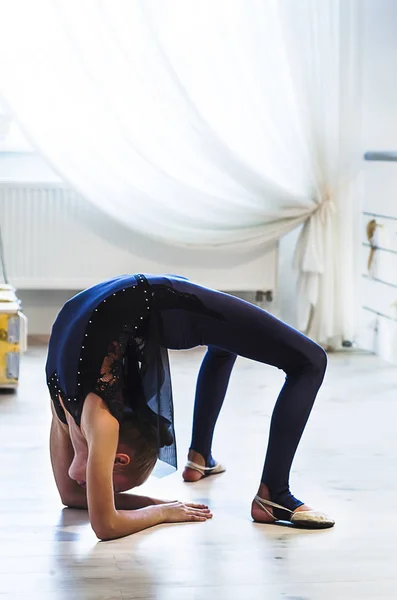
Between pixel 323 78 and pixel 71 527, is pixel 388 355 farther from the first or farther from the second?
pixel 71 527

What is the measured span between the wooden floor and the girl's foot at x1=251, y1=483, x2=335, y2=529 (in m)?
0.02

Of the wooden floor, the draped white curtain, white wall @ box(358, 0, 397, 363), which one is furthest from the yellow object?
white wall @ box(358, 0, 397, 363)

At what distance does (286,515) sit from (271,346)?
0.39m

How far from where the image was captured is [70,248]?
15.0 feet

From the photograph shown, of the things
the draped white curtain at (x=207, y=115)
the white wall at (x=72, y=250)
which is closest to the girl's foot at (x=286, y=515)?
the draped white curtain at (x=207, y=115)

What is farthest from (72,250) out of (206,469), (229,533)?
(229,533)

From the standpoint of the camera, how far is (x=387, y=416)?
11.2 ft

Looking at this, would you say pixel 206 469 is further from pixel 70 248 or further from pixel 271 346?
pixel 70 248

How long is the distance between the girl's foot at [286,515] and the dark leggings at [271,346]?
0.02 metres

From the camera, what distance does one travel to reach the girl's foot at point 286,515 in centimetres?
231

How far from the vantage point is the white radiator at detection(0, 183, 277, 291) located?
4500mm

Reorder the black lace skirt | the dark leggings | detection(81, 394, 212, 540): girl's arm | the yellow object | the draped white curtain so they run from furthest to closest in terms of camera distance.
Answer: the draped white curtain < the yellow object < the dark leggings < the black lace skirt < detection(81, 394, 212, 540): girl's arm

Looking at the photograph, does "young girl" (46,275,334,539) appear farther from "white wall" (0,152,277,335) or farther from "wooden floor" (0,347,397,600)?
"white wall" (0,152,277,335)

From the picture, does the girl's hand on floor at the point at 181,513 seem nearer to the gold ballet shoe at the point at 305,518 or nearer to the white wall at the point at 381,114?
the gold ballet shoe at the point at 305,518
